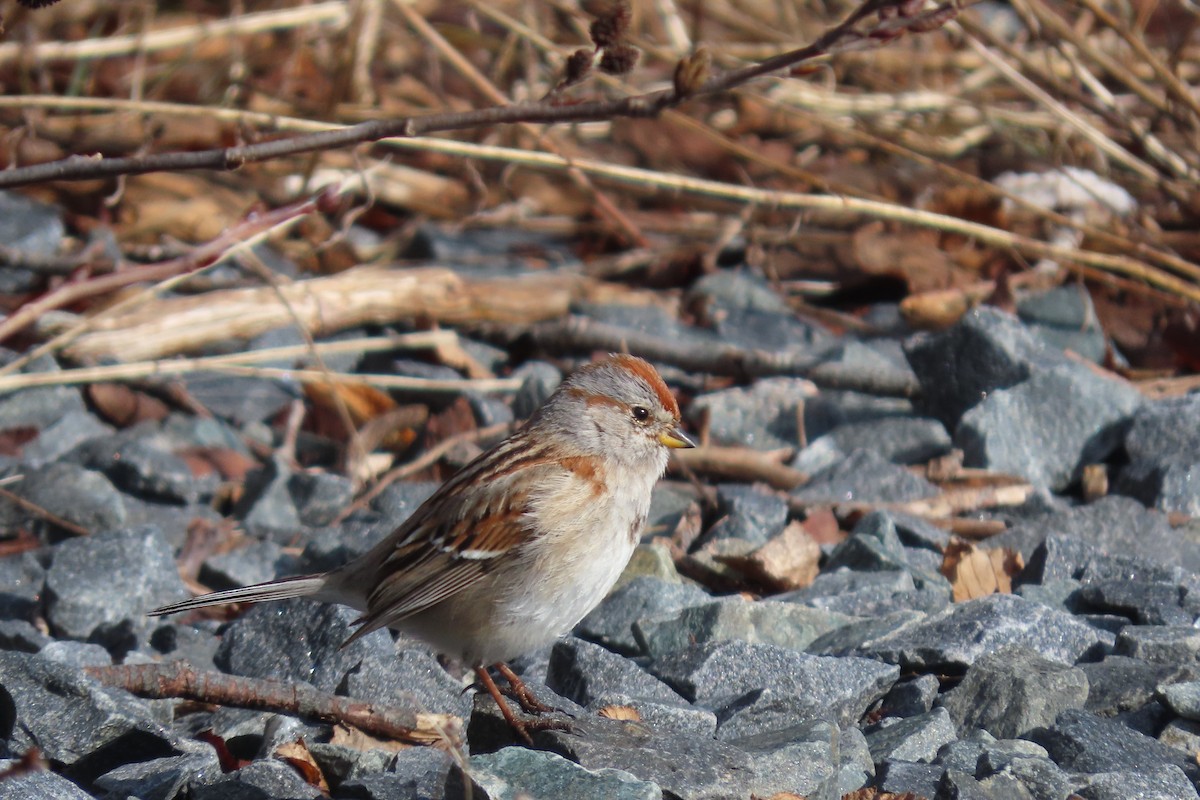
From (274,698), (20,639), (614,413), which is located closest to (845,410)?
(614,413)

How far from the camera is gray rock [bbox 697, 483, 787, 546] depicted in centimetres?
445

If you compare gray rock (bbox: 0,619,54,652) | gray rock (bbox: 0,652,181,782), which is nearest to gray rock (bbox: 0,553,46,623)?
gray rock (bbox: 0,619,54,652)

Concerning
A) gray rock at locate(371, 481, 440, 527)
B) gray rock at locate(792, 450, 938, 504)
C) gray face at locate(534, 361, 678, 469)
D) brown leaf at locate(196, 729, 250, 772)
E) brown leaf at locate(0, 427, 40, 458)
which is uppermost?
gray face at locate(534, 361, 678, 469)

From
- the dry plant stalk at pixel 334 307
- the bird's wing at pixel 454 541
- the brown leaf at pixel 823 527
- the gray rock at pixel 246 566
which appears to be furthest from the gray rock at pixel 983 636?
the dry plant stalk at pixel 334 307

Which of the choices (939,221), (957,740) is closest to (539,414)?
(957,740)

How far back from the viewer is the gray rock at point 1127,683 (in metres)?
3.31

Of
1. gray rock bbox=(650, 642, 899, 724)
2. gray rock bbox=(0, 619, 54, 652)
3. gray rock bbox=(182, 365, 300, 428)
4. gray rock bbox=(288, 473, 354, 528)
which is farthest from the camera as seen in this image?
gray rock bbox=(182, 365, 300, 428)

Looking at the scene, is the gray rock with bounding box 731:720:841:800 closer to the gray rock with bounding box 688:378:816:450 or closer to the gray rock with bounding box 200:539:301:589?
the gray rock with bounding box 200:539:301:589

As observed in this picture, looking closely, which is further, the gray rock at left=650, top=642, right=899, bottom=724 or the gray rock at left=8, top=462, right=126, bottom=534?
the gray rock at left=8, top=462, right=126, bottom=534

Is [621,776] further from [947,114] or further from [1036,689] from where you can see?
[947,114]

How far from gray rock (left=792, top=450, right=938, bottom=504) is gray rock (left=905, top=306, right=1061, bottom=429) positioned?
495 mm

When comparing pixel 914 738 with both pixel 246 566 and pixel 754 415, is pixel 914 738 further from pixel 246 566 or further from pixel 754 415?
pixel 754 415

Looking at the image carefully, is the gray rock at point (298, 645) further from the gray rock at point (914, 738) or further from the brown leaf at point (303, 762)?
the gray rock at point (914, 738)

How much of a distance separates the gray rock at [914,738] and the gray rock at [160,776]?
1.49m
